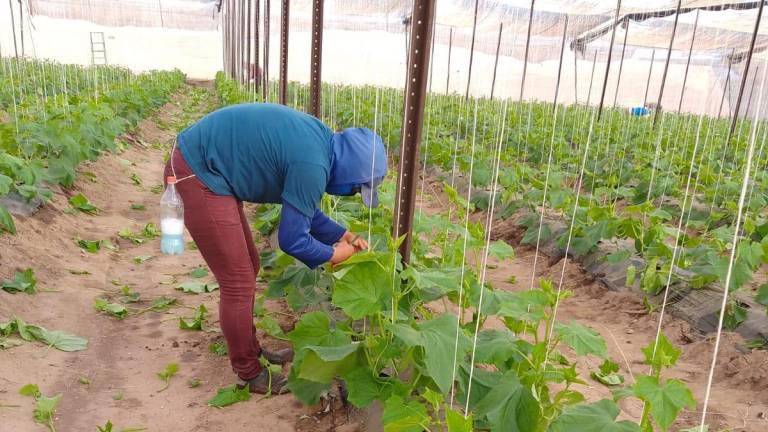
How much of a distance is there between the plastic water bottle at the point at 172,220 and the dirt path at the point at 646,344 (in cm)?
171

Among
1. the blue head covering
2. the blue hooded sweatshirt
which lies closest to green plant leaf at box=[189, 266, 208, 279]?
the blue hooded sweatshirt

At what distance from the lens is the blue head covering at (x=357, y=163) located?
2.32m

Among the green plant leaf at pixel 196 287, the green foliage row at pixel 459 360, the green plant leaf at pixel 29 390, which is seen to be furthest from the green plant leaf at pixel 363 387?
the green plant leaf at pixel 196 287

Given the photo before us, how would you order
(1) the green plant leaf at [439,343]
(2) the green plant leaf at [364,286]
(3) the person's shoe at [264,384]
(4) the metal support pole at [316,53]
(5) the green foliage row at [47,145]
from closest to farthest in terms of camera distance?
(1) the green plant leaf at [439,343], (2) the green plant leaf at [364,286], (3) the person's shoe at [264,384], (5) the green foliage row at [47,145], (4) the metal support pole at [316,53]

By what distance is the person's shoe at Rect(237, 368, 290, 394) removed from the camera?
2740 mm

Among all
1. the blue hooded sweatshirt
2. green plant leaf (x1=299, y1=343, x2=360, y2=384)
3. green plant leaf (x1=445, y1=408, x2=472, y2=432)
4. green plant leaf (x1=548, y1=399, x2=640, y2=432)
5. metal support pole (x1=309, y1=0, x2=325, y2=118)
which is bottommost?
green plant leaf (x1=299, y1=343, x2=360, y2=384)

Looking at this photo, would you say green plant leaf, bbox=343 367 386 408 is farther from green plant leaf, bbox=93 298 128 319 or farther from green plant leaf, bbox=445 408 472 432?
green plant leaf, bbox=93 298 128 319

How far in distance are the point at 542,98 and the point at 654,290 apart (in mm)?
26261

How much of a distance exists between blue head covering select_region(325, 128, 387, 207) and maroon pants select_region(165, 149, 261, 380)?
1.58ft

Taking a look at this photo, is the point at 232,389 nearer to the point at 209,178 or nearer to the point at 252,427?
the point at 252,427

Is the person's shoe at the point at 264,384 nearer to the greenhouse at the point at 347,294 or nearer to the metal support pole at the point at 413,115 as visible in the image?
the greenhouse at the point at 347,294

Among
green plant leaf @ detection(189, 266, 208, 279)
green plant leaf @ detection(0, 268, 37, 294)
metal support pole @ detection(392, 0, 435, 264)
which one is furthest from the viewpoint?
green plant leaf @ detection(189, 266, 208, 279)

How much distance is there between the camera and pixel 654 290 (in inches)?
153

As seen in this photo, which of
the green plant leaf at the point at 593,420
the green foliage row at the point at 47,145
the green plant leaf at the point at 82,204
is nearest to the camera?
the green plant leaf at the point at 593,420
